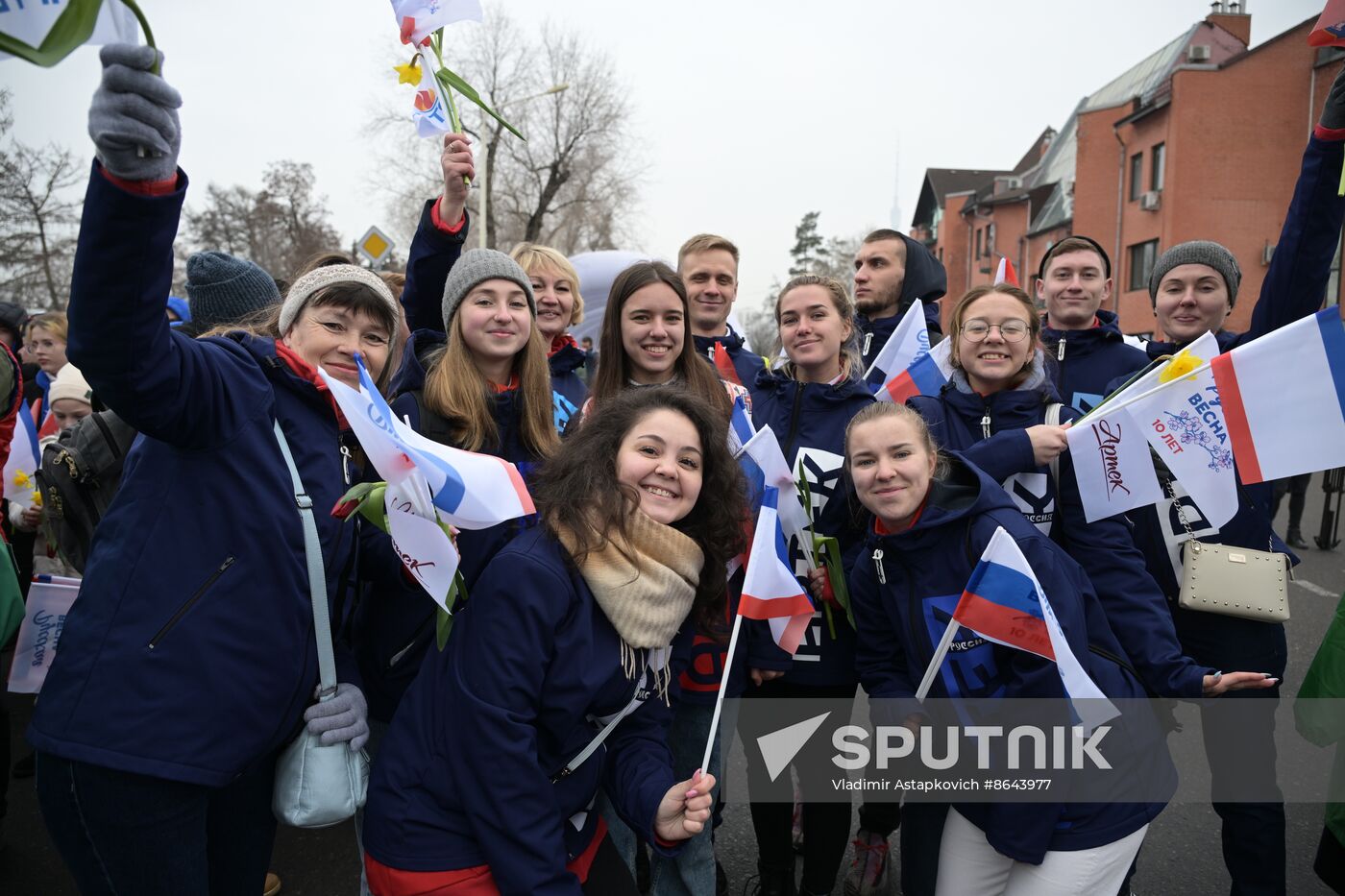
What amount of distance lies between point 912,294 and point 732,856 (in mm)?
2972

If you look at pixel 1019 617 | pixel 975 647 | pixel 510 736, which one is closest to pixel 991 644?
pixel 975 647

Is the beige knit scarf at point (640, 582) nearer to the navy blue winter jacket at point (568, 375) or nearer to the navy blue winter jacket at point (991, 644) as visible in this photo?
the navy blue winter jacket at point (991, 644)

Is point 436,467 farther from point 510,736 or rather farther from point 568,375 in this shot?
point 568,375

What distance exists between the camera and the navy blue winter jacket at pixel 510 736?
1.87 meters

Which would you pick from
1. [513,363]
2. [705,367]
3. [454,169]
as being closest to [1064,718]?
[705,367]

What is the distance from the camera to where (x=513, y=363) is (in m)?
2.97

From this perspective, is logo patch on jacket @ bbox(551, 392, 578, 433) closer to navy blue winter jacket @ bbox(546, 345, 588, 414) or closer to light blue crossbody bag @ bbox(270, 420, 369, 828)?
navy blue winter jacket @ bbox(546, 345, 588, 414)

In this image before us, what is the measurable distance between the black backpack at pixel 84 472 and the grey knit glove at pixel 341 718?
A: 141 cm

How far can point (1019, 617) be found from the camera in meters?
2.24

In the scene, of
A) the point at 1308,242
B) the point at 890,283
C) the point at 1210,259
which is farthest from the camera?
the point at 890,283

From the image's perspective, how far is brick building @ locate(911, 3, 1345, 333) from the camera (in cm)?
2555

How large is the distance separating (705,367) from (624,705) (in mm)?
1519

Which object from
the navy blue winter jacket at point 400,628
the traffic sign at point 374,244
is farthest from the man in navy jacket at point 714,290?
the traffic sign at point 374,244

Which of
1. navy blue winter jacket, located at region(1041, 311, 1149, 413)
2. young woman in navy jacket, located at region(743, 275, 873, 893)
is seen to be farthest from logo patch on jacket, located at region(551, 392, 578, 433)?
navy blue winter jacket, located at region(1041, 311, 1149, 413)
